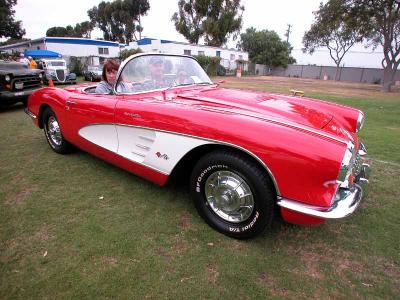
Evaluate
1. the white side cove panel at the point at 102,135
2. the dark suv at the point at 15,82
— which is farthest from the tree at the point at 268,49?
the white side cove panel at the point at 102,135

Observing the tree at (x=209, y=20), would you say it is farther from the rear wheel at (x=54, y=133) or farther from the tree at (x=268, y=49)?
the rear wheel at (x=54, y=133)

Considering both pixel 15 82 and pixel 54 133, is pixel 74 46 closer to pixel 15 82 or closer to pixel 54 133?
pixel 15 82

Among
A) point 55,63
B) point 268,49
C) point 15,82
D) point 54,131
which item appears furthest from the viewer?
point 268,49

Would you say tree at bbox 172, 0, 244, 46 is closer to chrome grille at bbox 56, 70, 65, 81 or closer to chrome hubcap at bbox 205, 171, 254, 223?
chrome grille at bbox 56, 70, 65, 81

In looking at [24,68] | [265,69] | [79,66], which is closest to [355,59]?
[265,69]

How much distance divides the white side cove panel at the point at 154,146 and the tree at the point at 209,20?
40.8 meters

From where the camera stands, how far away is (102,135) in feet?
11.2

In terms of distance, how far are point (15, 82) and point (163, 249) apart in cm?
822

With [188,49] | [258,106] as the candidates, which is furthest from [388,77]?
[258,106]

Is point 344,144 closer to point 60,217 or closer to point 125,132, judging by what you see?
point 125,132

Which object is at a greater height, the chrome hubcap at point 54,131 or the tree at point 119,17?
the tree at point 119,17

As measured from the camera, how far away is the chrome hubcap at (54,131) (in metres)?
4.50

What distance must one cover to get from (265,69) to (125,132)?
52951 mm

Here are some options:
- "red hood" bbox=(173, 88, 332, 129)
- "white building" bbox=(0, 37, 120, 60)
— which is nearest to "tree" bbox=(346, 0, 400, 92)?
"red hood" bbox=(173, 88, 332, 129)
